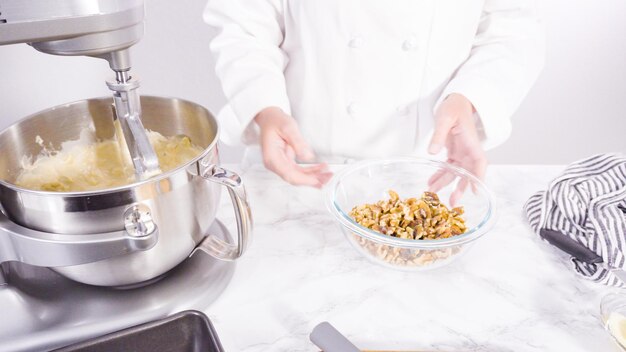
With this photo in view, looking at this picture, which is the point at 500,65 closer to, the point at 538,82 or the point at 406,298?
the point at 406,298

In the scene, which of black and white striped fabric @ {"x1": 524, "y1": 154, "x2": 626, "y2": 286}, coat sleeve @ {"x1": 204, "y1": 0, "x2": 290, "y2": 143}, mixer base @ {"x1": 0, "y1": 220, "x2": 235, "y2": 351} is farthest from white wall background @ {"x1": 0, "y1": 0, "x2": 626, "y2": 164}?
black and white striped fabric @ {"x1": 524, "y1": 154, "x2": 626, "y2": 286}

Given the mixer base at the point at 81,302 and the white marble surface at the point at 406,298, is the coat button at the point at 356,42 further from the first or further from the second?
the mixer base at the point at 81,302

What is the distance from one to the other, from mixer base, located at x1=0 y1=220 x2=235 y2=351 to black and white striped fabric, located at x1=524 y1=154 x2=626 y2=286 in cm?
47

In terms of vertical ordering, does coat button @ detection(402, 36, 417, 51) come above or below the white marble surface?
above

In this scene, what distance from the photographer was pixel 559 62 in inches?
66.0

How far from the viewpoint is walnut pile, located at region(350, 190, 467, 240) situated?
69cm

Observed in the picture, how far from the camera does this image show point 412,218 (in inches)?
28.0

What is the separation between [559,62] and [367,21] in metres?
1.03

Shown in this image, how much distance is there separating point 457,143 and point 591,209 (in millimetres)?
229

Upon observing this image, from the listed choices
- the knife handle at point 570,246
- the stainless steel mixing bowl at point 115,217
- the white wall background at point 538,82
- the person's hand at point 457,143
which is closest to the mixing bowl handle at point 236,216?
the stainless steel mixing bowl at point 115,217

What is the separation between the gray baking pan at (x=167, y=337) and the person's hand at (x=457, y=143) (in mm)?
436

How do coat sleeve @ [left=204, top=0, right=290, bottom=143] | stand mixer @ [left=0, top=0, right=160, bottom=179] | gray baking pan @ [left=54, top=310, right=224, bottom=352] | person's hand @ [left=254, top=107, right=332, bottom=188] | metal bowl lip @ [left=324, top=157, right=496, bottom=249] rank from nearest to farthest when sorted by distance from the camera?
stand mixer @ [left=0, top=0, right=160, bottom=179]
gray baking pan @ [left=54, top=310, right=224, bottom=352]
metal bowl lip @ [left=324, top=157, right=496, bottom=249]
person's hand @ [left=254, top=107, right=332, bottom=188]
coat sleeve @ [left=204, top=0, right=290, bottom=143]

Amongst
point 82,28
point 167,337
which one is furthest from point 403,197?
point 82,28

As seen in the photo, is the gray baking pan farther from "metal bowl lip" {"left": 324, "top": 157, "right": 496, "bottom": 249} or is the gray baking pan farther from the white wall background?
the white wall background
